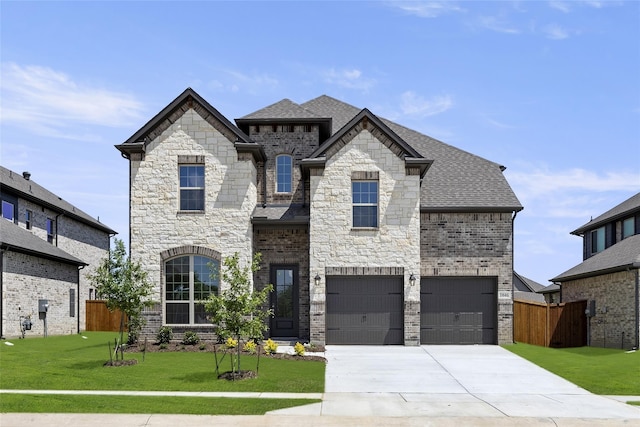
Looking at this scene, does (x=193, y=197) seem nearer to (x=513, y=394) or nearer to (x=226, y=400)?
(x=226, y=400)

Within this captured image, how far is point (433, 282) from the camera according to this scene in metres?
26.9

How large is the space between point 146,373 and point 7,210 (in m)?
18.1

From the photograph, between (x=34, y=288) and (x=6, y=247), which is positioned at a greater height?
(x=6, y=247)

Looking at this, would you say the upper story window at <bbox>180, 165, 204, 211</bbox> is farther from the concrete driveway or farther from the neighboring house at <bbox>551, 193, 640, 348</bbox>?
the neighboring house at <bbox>551, 193, 640, 348</bbox>

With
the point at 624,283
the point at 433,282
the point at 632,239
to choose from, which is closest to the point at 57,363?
the point at 433,282

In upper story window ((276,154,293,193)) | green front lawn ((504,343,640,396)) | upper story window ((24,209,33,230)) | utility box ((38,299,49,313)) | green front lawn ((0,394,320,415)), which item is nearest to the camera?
green front lawn ((0,394,320,415))

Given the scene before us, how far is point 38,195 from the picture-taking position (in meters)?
36.2

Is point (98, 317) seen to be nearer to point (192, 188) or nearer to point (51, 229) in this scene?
point (51, 229)

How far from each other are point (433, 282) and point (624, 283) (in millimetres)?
7580

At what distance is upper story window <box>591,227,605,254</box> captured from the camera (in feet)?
118

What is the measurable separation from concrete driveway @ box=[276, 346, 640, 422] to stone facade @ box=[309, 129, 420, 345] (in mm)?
3053

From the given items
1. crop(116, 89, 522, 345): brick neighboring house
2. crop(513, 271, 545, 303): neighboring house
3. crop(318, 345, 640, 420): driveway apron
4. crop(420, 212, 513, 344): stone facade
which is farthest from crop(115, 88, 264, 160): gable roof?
crop(513, 271, 545, 303): neighboring house

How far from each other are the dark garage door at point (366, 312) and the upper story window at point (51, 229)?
62.1 ft

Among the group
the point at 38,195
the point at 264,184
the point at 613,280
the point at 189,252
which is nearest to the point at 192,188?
the point at 189,252
